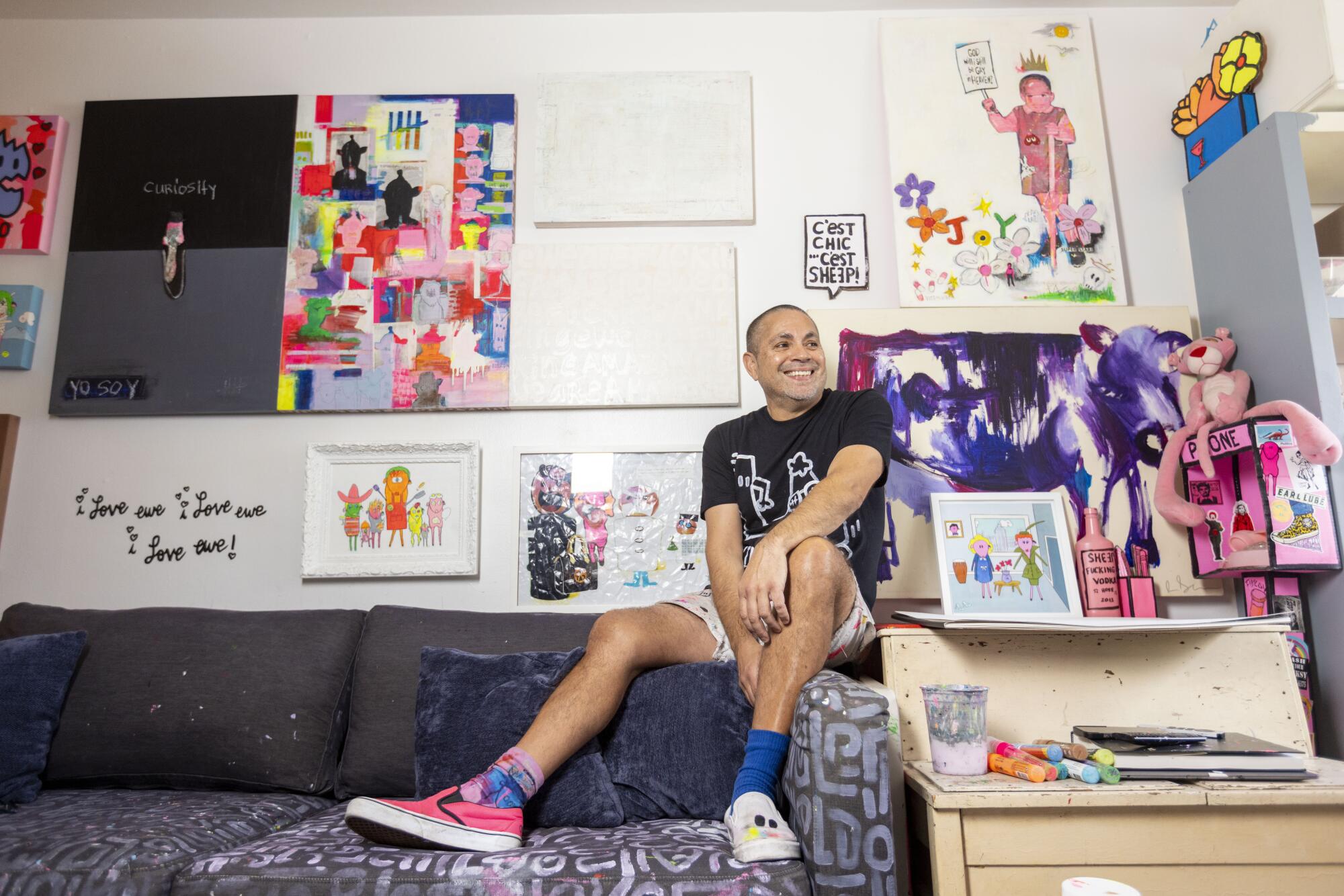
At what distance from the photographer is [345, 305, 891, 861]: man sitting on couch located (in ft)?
4.45

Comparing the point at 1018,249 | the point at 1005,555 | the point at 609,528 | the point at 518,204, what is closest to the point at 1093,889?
the point at 1005,555

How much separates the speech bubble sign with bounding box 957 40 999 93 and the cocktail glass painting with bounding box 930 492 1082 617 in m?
1.23

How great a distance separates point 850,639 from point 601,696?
49cm

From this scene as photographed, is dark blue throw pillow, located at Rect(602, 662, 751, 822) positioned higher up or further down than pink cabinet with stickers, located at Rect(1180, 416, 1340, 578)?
further down

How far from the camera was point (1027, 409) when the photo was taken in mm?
2303

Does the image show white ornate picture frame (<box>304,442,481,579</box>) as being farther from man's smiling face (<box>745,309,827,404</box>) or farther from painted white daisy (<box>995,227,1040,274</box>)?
painted white daisy (<box>995,227,1040,274</box>)

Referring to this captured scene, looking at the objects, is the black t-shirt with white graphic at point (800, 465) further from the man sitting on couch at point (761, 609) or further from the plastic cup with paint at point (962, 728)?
the plastic cup with paint at point (962, 728)

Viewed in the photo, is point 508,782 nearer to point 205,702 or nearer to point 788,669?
point 788,669

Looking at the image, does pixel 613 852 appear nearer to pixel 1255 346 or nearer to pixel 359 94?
pixel 1255 346

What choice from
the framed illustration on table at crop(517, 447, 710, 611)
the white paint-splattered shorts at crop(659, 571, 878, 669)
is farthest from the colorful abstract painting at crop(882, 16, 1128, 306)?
the white paint-splattered shorts at crop(659, 571, 878, 669)

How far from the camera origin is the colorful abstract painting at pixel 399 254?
7.72 ft

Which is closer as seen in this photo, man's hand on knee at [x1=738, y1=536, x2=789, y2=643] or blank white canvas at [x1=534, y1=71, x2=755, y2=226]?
man's hand on knee at [x1=738, y1=536, x2=789, y2=643]

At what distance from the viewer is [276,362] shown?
237 centimetres

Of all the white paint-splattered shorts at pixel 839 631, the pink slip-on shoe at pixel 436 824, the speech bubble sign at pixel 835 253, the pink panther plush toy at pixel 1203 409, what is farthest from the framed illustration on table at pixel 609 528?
the pink panther plush toy at pixel 1203 409
